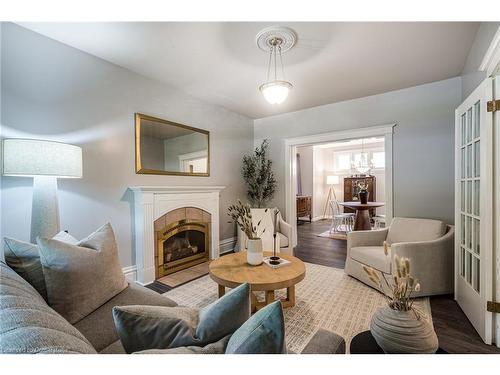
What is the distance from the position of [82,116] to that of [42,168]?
93 centimetres

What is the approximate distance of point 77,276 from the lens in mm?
1202

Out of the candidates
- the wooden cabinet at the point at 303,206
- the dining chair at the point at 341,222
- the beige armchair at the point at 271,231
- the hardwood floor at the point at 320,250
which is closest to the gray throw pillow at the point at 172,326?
the beige armchair at the point at 271,231

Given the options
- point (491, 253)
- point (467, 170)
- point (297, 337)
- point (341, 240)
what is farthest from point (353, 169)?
point (297, 337)

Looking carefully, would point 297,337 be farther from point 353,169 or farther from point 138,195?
point 353,169

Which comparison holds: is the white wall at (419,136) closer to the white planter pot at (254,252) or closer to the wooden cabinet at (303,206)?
the white planter pot at (254,252)

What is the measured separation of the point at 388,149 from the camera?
3.38m

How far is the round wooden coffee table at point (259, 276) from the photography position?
1809 mm

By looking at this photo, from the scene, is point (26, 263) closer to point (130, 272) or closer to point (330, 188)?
point (130, 272)

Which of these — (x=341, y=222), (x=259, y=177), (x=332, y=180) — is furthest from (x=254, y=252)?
(x=332, y=180)

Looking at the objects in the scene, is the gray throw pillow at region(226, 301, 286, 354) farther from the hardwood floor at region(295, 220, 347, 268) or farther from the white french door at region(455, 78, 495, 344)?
the hardwood floor at region(295, 220, 347, 268)

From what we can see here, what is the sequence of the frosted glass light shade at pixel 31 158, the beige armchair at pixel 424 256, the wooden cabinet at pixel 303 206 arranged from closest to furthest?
the frosted glass light shade at pixel 31 158 → the beige armchair at pixel 424 256 → the wooden cabinet at pixel 303 206

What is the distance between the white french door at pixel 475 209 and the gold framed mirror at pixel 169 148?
3159mm
